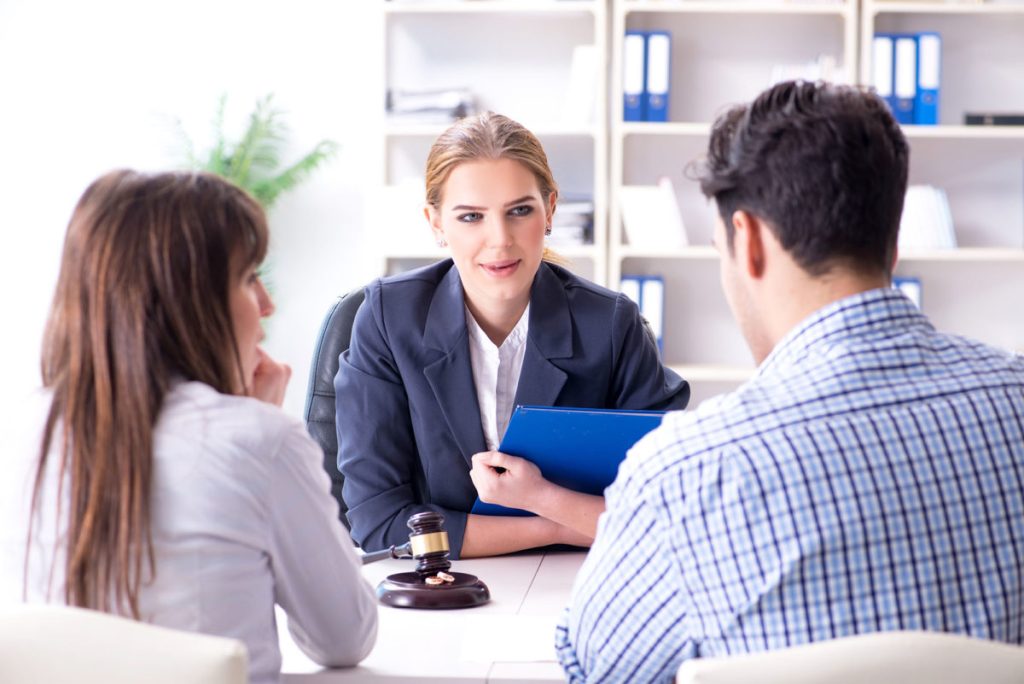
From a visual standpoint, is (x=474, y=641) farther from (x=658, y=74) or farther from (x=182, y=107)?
(x=182, y=107)

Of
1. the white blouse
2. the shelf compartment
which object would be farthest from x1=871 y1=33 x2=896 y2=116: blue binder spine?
the white blouse

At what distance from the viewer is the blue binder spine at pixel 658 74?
409cm

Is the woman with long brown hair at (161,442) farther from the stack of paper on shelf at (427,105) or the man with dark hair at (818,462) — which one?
the stack of paper on shelf at (427,105)

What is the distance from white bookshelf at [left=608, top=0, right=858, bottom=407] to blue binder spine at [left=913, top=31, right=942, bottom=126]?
0.73 feet

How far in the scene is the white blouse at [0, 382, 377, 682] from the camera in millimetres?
1127

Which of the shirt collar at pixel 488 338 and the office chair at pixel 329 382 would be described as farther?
the office chair at pixel 329 382

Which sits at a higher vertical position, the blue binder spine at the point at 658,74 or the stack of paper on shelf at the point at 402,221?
the blue binder spine at the point at 658,74

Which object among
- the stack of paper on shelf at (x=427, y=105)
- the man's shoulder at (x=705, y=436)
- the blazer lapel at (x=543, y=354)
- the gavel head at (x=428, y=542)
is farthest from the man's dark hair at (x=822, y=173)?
the stack of paper on shelf at (x=427, y=105)

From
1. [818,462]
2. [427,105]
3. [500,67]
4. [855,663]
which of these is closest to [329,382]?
[818,462]

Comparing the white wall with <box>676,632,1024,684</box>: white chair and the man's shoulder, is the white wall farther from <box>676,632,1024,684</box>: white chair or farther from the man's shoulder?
<box>676,632,1024,684</box>: white chair

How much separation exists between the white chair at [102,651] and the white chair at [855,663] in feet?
1.31

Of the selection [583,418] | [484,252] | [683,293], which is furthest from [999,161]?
[583,418]

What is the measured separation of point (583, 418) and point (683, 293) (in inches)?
113

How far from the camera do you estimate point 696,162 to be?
1296 mm
